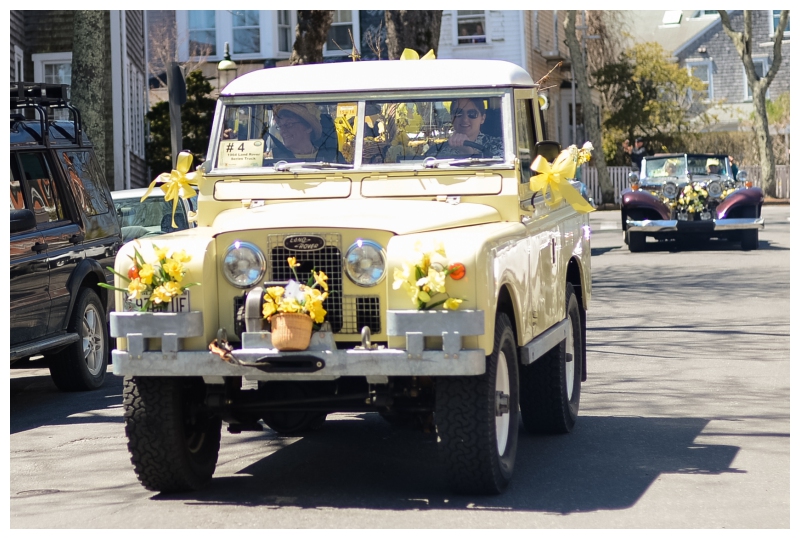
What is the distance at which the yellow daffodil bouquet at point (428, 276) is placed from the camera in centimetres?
554

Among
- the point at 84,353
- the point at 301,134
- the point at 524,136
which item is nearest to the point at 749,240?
the point at 84,353

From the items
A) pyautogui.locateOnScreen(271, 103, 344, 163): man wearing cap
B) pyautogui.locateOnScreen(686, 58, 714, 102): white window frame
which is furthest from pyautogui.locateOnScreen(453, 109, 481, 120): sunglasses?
pyautogui.locateOnScreen(686, 58, 714, 102): white window frame

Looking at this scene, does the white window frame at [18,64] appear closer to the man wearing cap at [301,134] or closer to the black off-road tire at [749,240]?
the black off-road tire at [749,240]

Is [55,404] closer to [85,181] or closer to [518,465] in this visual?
[85,181]

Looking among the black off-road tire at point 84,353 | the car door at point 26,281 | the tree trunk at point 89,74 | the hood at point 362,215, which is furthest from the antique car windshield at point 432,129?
the tree trunk at point 89,74

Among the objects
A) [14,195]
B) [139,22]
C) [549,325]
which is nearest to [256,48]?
[139,22]

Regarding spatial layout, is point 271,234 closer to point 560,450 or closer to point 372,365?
point 372,365

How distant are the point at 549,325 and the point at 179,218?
242 inches

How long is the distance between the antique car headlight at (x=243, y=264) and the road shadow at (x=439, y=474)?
42.9 inches

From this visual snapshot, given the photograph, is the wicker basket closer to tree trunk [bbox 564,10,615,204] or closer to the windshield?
the windshield

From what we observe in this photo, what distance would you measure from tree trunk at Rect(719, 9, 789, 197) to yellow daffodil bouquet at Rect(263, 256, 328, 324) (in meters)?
39.4

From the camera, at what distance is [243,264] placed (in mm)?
5984

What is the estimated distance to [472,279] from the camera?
5.60 metres

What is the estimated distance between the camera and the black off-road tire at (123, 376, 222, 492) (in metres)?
5.98
